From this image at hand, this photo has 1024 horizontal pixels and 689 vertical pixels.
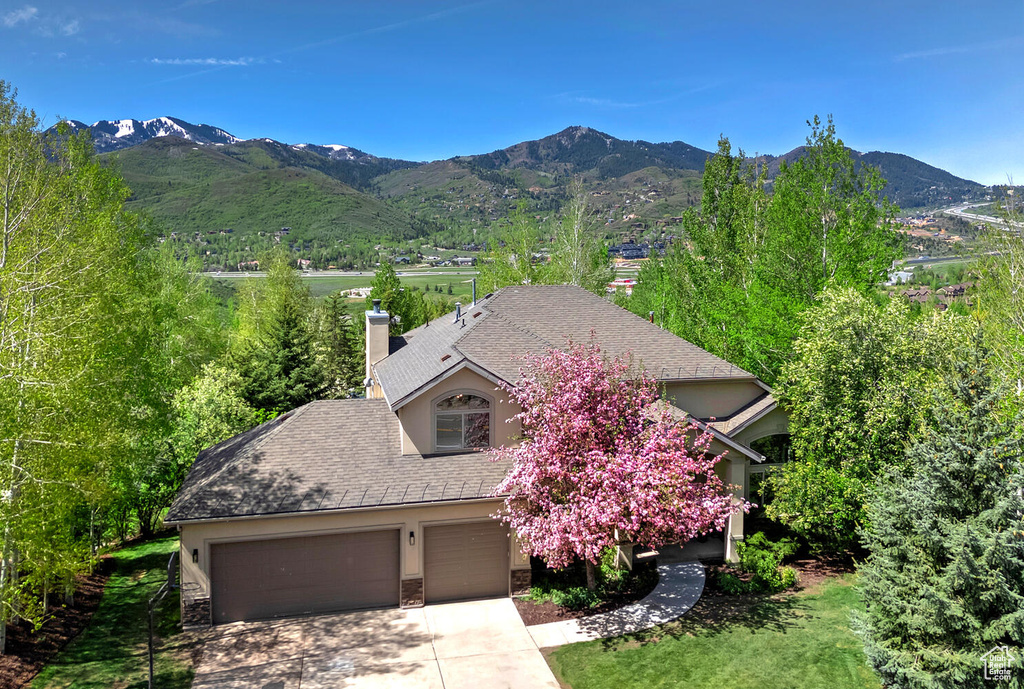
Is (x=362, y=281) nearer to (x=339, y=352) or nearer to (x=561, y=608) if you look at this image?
(x=339, y=352)

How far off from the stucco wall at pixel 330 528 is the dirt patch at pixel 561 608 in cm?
103

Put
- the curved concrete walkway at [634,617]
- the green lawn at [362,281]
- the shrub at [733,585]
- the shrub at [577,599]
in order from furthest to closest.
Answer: the green lawn at [362,281] < the shrub at [733,585] < the shrub at [577,599] < the curved concrete walkway at [634,617]

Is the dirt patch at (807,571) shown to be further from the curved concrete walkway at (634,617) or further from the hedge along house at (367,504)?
the hedge along house at (367,504)

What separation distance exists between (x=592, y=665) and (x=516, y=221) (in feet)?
121

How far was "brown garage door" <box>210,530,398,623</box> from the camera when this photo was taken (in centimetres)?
1545

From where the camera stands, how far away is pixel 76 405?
13.9 meters

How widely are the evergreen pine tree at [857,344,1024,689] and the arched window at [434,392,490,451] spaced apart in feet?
31.0

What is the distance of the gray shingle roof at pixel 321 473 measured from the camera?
15352 millimetres

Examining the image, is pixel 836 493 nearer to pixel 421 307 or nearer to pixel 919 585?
pixel 919 585

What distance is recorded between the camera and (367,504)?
15.6 m

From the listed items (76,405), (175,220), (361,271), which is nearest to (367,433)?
(76,405)

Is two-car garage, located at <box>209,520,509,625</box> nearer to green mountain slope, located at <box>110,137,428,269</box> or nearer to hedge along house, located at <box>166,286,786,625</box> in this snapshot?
hedge along house, located at <box>166,286,786,625</box>

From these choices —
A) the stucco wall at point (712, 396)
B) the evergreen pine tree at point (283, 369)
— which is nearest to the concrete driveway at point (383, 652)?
the stucco wall at point (712, 396)

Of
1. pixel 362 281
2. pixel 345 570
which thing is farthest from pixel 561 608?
pixel 362 281
